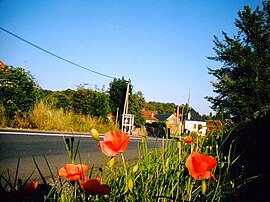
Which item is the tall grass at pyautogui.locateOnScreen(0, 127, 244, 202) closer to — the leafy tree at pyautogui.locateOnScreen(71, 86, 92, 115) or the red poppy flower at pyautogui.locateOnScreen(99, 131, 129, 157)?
the red poppy flower at pyautogui.locateOnScreen(99, 131, 129, 157)

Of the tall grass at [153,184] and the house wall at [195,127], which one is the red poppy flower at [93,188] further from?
the house wall at [195,127]

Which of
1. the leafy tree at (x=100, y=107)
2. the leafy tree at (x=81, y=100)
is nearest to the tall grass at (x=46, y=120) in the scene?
the leafy tree at (x=100, y=107)

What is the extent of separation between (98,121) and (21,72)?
Result: 22.4ft

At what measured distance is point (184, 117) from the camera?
181 cm

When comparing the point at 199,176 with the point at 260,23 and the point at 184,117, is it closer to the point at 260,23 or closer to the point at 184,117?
the point at 184,117

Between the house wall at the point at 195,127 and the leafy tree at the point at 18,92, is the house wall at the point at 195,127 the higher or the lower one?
the lower one

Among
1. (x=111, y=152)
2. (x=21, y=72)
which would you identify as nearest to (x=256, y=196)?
(x=111, y=152)

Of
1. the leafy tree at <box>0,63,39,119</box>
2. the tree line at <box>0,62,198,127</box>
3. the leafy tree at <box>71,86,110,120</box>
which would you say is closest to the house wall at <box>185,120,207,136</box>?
the tree line at <box>0,62,198,127</box>

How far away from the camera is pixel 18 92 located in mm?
9883

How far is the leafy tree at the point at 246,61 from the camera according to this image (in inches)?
313

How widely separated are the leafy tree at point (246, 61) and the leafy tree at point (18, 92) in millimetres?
8182

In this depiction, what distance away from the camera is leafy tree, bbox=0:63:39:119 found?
9.16m

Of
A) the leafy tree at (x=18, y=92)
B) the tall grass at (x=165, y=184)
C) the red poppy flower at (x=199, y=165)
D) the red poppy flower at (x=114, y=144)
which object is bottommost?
the tall grass at (x=165, y=184)

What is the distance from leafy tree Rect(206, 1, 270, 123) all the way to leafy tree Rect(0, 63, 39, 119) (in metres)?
8.18
